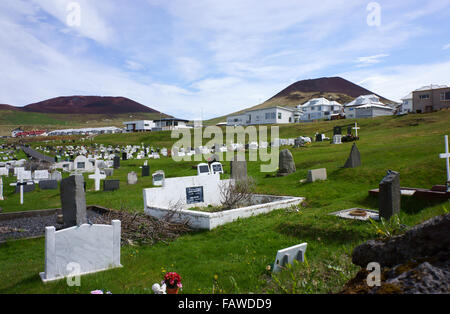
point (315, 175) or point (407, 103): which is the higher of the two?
point (407, 103)

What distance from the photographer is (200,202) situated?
47.7 ft

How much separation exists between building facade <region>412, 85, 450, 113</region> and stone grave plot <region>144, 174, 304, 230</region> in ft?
179

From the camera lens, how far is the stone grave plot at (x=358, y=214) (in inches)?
374

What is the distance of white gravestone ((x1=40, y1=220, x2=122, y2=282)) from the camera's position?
7031 millimetres

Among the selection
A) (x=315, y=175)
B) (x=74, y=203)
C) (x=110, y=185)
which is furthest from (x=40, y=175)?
(x=315, y=175)

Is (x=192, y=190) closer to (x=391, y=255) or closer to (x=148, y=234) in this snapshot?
(x=148, y=234)

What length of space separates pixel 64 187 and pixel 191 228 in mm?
3998

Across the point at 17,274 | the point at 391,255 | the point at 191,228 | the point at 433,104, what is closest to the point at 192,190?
the point at 191,228

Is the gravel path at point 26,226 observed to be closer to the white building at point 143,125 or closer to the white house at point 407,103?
the white house at point 407,103

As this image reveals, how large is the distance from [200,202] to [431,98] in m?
58.8

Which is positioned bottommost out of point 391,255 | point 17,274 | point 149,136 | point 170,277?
point 17,274

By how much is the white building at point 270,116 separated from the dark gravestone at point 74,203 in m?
70.7

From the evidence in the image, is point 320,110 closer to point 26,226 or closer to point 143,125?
point 143,125
